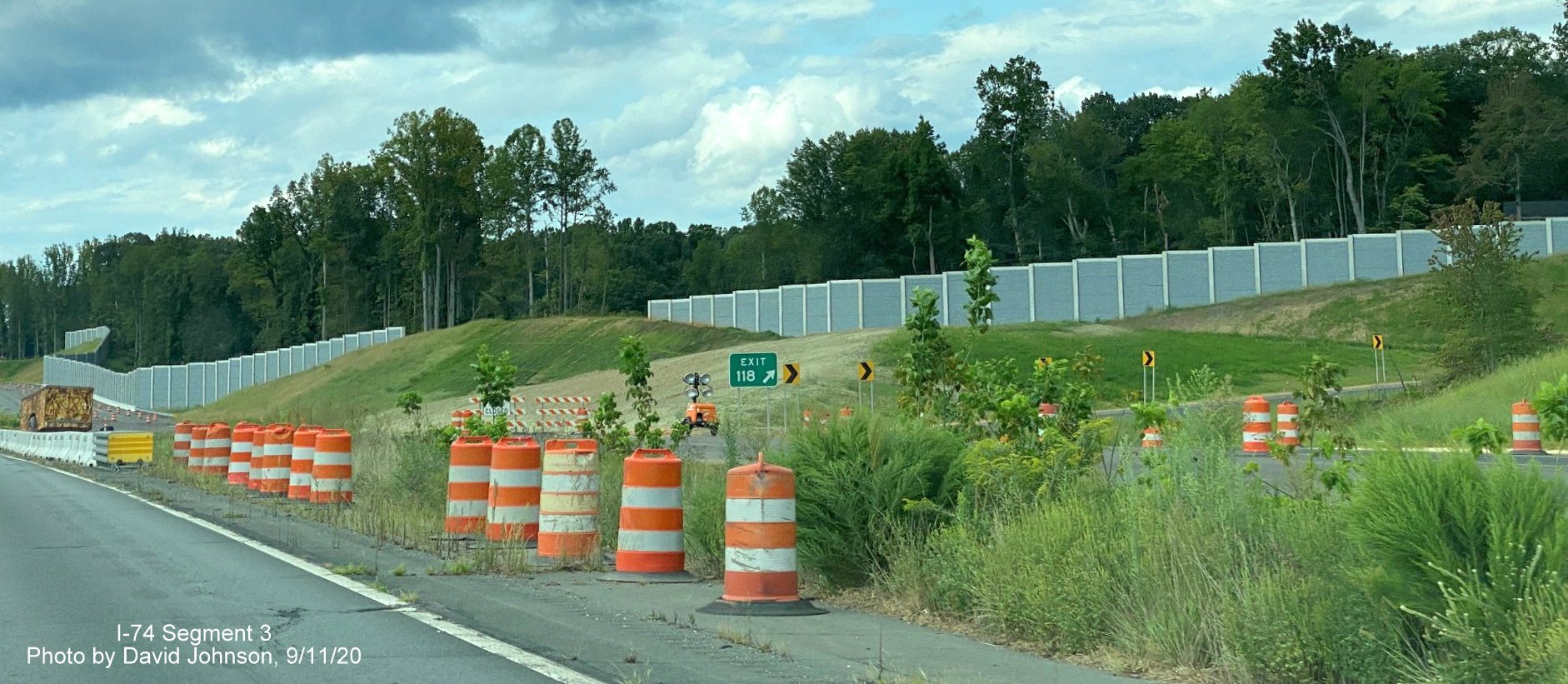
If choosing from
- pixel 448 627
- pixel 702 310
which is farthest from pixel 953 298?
pixel 448 627

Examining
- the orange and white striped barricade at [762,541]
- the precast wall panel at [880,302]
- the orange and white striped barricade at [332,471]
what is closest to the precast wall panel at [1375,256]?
the precast wall panel at [880,302]

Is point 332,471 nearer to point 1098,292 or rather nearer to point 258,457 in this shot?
point 258,457

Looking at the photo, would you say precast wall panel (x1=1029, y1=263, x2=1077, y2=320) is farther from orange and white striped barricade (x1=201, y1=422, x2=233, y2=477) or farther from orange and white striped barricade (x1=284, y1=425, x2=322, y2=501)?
orange and white striped barricade (x1=284, y1=425, x2=322, y2=501)

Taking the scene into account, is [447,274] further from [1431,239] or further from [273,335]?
[1431,239]

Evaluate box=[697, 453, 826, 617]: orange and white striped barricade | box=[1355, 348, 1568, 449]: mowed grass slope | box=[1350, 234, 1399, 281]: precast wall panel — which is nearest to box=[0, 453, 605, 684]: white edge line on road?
box=[697, 453, 826, 617]: orange and white striped barricade

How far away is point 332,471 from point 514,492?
23.4 feet

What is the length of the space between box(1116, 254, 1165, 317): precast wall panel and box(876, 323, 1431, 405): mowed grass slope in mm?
7329

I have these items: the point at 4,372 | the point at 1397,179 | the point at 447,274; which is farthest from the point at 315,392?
the point at 4,372

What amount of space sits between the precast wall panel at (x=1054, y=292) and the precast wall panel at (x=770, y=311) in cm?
1422

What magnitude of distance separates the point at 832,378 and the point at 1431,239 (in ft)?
118

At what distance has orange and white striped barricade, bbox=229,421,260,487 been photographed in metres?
26.1

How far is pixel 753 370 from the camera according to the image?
31.3 metres

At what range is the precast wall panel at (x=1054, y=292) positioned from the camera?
252 feet

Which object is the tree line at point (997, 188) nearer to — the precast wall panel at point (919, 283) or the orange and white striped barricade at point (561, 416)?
the precast wall panel at point (919, 283)
